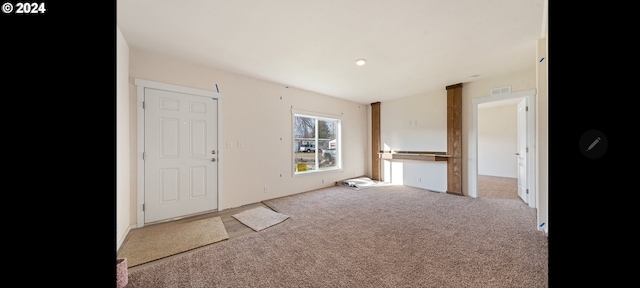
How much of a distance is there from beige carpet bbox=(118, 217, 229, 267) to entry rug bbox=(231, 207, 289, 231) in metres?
0.29

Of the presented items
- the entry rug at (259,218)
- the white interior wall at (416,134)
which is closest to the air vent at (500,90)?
the white interior wall at (416,134)

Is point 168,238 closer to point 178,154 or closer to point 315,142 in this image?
point 178,154

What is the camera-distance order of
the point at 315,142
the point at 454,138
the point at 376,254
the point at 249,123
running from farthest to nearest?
the point at 315,142 < the point at 454,138 < the point at 249,123 < the point at 376,254

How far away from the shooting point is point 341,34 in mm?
2258

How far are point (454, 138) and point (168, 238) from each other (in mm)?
4786
